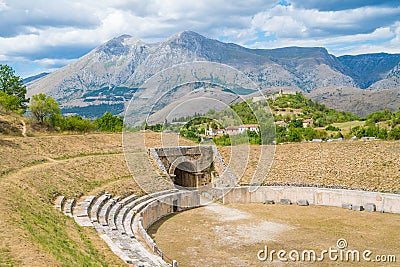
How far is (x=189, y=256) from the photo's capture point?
1925 centimetres

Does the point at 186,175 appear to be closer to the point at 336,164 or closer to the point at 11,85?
the point at 336,164

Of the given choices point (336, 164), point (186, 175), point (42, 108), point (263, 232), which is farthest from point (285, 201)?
point (42, 108)

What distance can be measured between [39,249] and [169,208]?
51.0ft

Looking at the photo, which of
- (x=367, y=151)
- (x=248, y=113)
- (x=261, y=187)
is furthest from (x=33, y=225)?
(x=248, y=113)

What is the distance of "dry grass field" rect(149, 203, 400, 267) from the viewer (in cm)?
1941

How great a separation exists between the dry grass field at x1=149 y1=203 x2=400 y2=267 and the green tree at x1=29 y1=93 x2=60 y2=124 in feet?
67.8

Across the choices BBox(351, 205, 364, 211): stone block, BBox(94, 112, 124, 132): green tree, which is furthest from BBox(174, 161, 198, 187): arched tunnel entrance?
BBox(94, 112, 124, 132): green tree

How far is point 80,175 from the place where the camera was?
89.5ft

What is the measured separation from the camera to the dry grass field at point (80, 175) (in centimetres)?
1327

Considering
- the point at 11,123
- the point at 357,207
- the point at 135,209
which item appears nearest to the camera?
the point at 135,209

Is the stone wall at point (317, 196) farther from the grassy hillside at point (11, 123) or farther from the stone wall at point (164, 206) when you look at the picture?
the grassy hillside at point (11, 123)

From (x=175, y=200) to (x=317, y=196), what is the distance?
10.4 m

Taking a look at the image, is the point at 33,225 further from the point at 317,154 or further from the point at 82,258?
the point at 317,154

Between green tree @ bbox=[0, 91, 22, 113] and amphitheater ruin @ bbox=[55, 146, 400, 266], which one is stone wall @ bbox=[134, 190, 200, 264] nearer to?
amphitheater ruin @ bbox=[55, 146, 400, 266]
